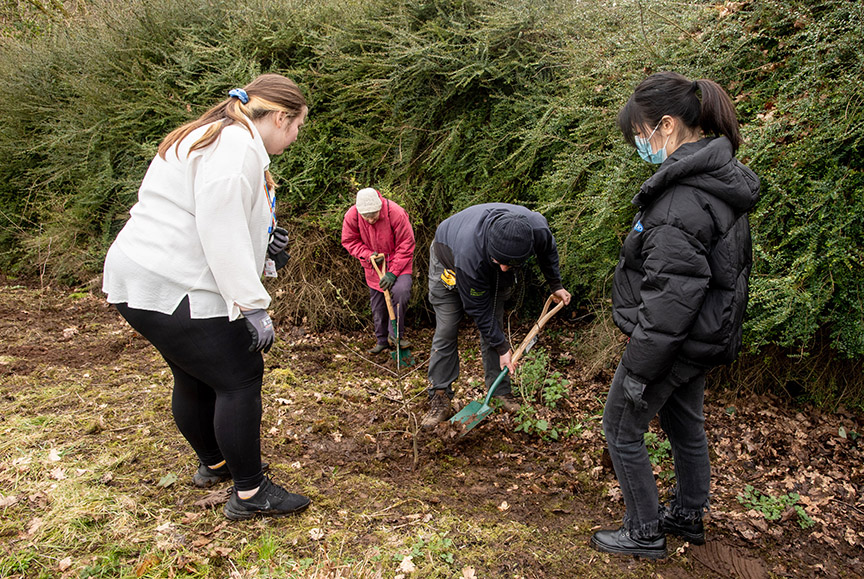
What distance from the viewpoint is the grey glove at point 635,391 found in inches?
83.6

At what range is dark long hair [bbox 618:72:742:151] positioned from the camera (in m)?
2.00

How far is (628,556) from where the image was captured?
8.13ft

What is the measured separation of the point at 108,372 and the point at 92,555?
9.00 ft

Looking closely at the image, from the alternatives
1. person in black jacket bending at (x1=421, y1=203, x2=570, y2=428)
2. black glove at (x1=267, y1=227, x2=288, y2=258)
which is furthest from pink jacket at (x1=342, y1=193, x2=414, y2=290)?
black glove at (x1=267, y1=227, x2=288, y2=258)

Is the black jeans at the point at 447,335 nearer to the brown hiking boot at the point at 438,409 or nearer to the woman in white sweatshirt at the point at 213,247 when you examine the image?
the brown hiking boot at the point at 438,409

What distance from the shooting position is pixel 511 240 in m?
3.06

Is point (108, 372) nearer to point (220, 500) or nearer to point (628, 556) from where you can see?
point (220, 500)

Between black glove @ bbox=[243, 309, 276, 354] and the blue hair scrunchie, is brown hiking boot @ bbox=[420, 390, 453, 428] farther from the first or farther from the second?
the blue hair scrunchie

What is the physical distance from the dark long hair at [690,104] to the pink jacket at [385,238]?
10.5 feet

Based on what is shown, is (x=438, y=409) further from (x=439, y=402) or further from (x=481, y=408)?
(x=481, y=408)

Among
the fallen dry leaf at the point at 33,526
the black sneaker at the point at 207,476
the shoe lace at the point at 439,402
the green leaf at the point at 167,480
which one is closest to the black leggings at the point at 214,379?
the black sneaker at the point at 207,476

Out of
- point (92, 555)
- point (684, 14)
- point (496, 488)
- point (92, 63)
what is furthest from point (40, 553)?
point (92, 63)

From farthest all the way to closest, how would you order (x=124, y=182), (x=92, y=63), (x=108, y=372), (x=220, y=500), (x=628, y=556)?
1. (x=92, y=63)
2. (x=124, y=182)
3. (x=108, y=372)
4. (x=220, y=500)
5. (x=628, y=556)

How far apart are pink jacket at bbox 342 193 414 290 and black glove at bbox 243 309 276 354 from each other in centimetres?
295
